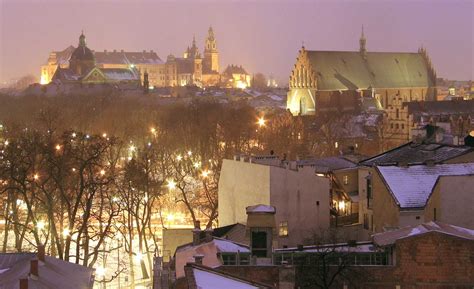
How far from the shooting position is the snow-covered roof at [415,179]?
3147cm

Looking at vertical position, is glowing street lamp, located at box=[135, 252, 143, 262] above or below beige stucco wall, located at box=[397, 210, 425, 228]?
below

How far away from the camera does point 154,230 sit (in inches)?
2066

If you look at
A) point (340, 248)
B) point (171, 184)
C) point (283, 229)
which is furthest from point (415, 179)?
point (171, 184)

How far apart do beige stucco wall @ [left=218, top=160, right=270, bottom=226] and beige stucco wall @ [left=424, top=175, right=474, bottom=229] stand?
23.7ft

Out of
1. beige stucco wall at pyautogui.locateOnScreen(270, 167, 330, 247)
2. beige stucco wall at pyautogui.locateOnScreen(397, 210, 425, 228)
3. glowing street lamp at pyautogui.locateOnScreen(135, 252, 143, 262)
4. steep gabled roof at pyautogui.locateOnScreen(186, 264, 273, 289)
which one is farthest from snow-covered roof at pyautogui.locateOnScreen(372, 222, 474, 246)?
glowing street lamp at pyautogui.locateOnScreen(135, 252, 143, 262)

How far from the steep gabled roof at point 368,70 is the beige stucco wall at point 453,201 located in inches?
4215

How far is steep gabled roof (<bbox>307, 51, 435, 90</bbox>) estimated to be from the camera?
142350mm

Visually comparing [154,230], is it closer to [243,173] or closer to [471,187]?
[243,173]

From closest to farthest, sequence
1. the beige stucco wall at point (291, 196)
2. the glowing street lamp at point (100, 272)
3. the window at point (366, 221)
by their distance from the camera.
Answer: the window at point (366, 221) → the beige stucco wall at point (291, 196) → the glowing street lamp at point (100, 272)

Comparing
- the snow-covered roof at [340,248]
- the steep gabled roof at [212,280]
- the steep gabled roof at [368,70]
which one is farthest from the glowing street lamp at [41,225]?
the steep gabled roof at [368,70]

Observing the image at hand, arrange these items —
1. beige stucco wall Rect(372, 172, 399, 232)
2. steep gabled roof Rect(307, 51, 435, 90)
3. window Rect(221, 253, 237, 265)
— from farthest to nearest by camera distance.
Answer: steep gabled roof Rect(307, 51, 435, 90), beige stucco wall Rect(372, 172, 399, 232), window Rect(221, 253, 237, 265)

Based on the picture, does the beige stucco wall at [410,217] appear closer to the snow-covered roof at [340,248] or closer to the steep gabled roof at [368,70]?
the snow-covered roof at [340,248]

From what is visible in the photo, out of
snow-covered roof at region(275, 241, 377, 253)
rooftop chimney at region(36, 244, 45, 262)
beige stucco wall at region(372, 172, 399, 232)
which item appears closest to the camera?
snow-covered roof at region(275, 241, 377, 253)

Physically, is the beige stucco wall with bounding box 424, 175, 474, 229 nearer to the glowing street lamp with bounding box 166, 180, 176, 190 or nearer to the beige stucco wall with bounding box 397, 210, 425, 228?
the beige stucco wall with bounding box 397, 210, 425, 228
